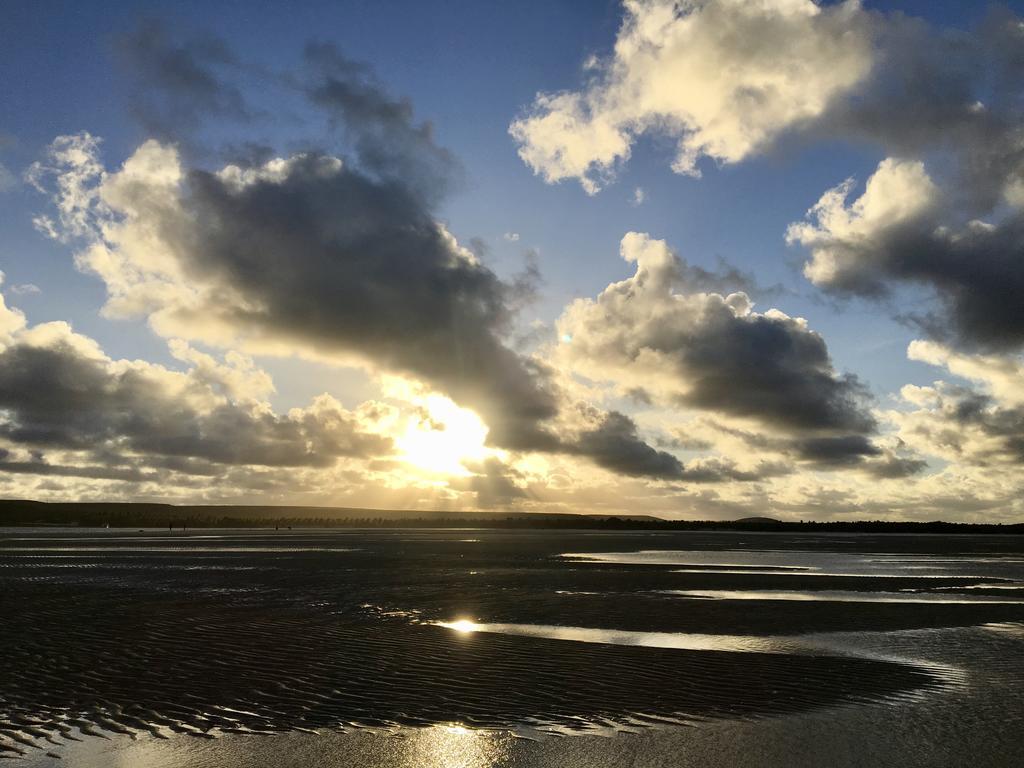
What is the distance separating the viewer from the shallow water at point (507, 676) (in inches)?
412

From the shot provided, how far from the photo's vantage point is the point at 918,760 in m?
9.80

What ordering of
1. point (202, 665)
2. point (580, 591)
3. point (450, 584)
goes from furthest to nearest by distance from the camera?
point (450, 584) < point (580, 591) < point (202, 665)

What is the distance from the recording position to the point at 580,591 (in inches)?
1211

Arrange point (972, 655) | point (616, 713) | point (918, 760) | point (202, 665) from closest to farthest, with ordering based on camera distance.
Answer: point (918, 760), point (616, 713), point (202, 665), point (972, 655)

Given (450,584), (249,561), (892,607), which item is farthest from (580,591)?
(249,561)

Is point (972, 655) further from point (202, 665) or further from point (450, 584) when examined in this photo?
point (450, 584)

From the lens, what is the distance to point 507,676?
14859 mm

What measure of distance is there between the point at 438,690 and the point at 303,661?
155 inches

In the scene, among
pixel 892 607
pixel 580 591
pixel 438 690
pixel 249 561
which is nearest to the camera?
pixel 438 690

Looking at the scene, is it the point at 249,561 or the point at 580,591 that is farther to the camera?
the point at 249,561

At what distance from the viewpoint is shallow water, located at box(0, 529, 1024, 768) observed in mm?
10453

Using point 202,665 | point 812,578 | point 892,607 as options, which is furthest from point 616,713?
point 812,578

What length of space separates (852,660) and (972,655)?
288 cm

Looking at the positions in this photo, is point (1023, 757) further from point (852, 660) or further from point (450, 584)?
point (450, 584)
